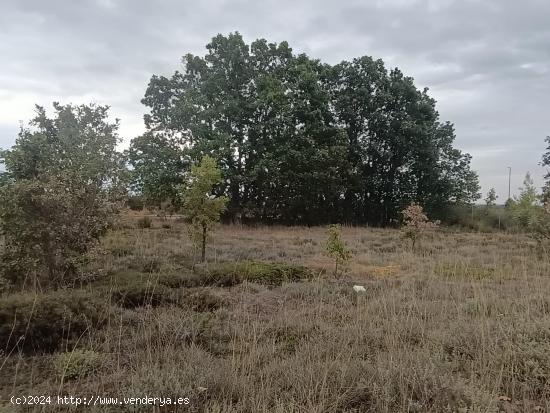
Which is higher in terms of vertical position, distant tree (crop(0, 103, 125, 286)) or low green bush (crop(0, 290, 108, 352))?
distant tree (crop(0, 103, 125, 286))

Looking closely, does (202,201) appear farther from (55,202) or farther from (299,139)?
(299,139)

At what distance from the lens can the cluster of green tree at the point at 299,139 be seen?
879 inches

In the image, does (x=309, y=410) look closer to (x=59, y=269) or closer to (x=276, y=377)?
(x=276, y=377)

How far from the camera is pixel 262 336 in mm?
4711

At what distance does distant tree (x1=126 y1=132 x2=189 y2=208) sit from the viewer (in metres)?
21.5

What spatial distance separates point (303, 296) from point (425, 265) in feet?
13.0

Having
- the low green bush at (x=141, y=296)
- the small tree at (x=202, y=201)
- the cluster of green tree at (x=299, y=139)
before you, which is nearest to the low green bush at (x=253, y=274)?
the low green bush at (x=141, y=296)

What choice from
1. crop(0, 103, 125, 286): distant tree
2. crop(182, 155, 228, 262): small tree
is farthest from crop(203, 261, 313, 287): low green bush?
crop(0, 103, 125, 286): distant tree

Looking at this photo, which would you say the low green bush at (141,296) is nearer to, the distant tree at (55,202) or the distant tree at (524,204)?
the distant tree at (55,202)

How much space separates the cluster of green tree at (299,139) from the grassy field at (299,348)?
1548 centimetres

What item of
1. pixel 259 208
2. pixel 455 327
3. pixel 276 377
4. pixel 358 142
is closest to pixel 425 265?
pixel 455 327

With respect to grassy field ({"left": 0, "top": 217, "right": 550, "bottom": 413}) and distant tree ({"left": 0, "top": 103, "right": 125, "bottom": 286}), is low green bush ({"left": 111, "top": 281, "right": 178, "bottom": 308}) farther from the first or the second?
distant tree ({"left": 0, "top": 103, "right": 125, "bottom": 286})

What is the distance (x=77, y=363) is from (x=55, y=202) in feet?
11.4

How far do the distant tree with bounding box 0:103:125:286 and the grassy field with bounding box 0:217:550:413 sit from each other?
571mm
